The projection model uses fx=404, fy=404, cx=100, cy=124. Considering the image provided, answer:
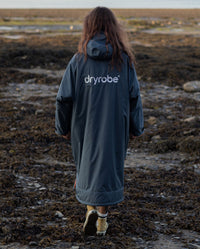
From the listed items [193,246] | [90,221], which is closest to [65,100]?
[90,221]

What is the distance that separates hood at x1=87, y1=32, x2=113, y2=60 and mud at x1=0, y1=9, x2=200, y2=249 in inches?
63.8

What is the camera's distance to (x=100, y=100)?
11.0 feet

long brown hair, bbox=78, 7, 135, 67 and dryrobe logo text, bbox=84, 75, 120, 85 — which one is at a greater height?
long brown hair, bbox=78, 7, 135, 67

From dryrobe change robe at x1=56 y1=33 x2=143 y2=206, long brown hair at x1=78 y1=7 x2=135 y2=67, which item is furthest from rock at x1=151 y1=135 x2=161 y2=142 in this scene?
long brown hair at x1=78 y1=7 x2=135 y2=67

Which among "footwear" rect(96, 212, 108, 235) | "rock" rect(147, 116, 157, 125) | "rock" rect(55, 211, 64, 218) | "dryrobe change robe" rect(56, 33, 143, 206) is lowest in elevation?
"rock" rect(147, 116, 157, 125)

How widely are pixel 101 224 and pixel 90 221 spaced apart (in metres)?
0.11

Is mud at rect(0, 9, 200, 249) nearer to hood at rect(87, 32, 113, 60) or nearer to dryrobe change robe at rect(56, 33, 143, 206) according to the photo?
dryrobe change robe at rect(56, 33, 143, 206)

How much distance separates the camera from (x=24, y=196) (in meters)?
4.84

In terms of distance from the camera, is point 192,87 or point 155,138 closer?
point 155,138

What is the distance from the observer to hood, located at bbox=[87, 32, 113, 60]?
3281mm

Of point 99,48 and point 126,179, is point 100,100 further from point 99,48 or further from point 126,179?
point 126,179

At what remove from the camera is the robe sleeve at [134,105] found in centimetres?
345

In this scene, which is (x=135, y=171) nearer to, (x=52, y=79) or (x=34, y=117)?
(x=34, y=117)

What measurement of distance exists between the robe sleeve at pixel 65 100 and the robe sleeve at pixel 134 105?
0.50m
